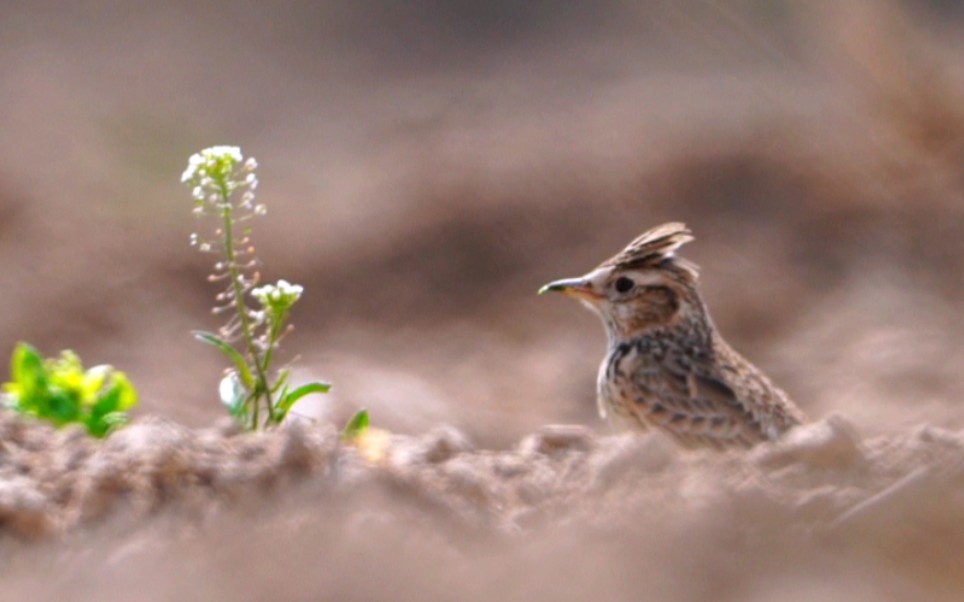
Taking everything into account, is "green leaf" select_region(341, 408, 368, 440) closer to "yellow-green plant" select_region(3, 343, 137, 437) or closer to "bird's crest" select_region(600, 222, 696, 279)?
"yellow-green plant" select_region(3, 343, 137, 437)

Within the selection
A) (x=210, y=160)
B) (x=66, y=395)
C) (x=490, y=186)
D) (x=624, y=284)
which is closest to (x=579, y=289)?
(x=624, y=284)

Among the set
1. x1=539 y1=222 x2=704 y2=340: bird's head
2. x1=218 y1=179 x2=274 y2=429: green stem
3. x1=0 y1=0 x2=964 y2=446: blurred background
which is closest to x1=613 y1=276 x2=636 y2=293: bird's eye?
x1=539 y1=222 x2=704 y2=340: bird's head

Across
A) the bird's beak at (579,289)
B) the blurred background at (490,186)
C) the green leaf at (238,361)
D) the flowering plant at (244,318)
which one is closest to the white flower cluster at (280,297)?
the flowering plant at (244,318)

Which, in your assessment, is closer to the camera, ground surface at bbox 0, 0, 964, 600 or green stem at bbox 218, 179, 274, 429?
ground surface at bbox 0, 0, 964, 600

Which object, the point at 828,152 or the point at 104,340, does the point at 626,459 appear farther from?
the point at 828,152

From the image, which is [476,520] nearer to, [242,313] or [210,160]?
[242,313]

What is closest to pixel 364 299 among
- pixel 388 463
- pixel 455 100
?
pixel 455 100
